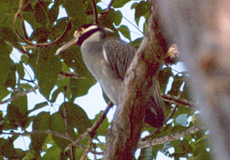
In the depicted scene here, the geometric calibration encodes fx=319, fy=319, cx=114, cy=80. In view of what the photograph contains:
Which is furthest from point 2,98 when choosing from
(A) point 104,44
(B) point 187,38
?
(B) point 187,38

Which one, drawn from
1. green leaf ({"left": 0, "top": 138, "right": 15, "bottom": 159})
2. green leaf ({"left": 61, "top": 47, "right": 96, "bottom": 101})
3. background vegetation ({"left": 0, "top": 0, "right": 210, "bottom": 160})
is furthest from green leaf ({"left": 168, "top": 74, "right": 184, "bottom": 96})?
green leaf ({"left": 0, "top": 138, "right": 15, "bottom": 159})

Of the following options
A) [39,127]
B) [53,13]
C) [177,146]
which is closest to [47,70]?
[53,13]

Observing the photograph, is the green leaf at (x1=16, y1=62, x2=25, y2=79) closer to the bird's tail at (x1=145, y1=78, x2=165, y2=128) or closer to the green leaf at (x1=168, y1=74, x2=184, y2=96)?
the bird's tail at (x1=145, y1=78, x2=165, y2=128)

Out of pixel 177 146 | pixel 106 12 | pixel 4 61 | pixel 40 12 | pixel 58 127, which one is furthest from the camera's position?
pixel 177 146

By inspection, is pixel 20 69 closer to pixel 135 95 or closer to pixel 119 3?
pixel 119 3

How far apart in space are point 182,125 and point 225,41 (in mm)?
2772

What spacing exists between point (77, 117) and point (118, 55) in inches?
27.2

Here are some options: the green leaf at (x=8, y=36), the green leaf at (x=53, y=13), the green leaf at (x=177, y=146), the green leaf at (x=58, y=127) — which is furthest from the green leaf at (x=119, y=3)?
the green leaf at (x=177, y=146)

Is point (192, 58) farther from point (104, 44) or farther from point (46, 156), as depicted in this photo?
point (46, 156)

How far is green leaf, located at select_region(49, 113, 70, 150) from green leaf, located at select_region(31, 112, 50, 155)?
59 mm

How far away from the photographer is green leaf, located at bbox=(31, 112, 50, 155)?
2928 mm

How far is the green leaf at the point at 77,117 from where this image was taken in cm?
292

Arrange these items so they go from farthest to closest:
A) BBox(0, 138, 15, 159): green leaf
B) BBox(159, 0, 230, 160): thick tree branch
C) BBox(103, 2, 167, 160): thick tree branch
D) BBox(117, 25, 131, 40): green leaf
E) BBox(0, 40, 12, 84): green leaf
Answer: BBox(117, 25, 131, 40): green leaf, BBox(0, 138, 15, 159): green leaf, BBox(0, 40, 12, 84): green leaf, BBox(103, 2, 167, 160): thick tree branch, BBox(159, 0, 230, 160): thick tree branch

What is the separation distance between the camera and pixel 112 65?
294 cm
